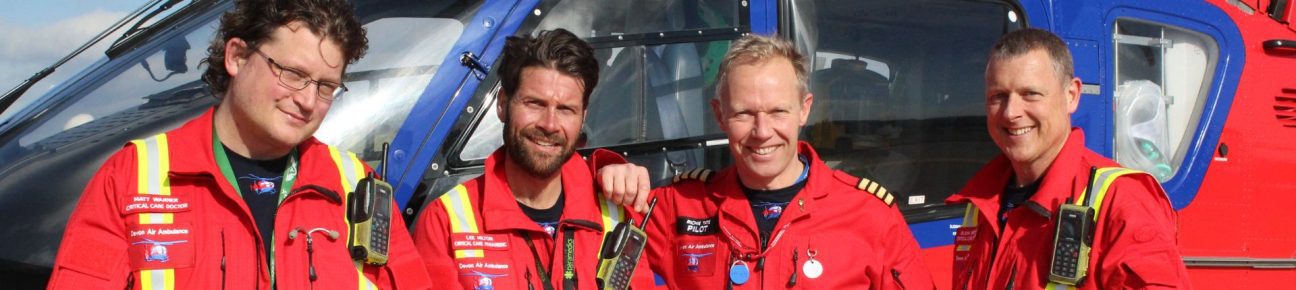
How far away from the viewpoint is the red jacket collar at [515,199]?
9.60ft

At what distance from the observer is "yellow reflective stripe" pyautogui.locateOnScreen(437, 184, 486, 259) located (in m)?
2.90

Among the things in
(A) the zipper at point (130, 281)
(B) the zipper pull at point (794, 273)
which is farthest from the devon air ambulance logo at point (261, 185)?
(B) the zipper pull at point (794, 273)

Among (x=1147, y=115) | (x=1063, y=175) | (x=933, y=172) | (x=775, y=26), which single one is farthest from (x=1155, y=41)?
(x=1063, y=175)

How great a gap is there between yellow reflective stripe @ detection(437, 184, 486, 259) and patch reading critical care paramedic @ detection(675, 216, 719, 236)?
58 cm

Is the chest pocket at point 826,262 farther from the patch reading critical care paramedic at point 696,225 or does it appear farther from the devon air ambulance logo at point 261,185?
the devon air ambulance logo at point 261,185

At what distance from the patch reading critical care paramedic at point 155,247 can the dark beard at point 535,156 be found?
0.83 m

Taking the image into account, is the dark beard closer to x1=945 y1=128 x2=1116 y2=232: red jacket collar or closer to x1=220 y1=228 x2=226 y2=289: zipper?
x1=220 y1=228 x2=226 y2=289: zipper

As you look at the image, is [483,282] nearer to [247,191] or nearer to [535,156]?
[535,156]

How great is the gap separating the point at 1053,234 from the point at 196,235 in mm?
1950

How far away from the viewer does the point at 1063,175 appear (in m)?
2.96

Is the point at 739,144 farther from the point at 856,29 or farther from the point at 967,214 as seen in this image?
the point at 856,29

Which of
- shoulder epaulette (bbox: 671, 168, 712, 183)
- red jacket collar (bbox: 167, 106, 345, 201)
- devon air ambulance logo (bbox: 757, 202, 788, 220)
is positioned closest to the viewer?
red jacket collar (bbox: 167, 106, 345, 201)

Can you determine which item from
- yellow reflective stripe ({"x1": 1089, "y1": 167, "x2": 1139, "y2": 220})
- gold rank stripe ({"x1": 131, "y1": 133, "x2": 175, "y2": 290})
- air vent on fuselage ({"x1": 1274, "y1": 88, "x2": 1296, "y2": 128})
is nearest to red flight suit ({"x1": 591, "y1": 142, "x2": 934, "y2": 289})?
yellow reflective stripe ({"x1": 1089, "y1": 167, "x2": 1139, "y2": 220})

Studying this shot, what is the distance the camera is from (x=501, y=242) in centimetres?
292
